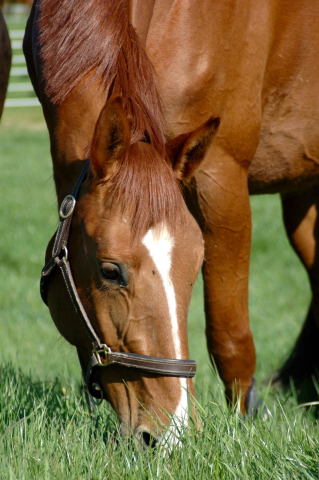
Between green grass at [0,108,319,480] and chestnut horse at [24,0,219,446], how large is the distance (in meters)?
0.14

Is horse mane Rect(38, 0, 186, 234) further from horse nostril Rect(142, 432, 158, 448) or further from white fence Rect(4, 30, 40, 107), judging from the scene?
white fence Rect(4, 30, 40, 107)

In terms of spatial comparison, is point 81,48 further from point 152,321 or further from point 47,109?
point 152,321

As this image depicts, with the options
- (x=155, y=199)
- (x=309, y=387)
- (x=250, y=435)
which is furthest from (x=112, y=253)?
(x=309, y=387)

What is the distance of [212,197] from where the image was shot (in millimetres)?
2768

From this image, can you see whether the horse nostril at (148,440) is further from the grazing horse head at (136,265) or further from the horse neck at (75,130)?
the horse neck at (75,130)

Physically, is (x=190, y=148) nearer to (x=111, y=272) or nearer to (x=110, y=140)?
(x=110, y=140)

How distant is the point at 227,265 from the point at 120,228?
3.19 feet

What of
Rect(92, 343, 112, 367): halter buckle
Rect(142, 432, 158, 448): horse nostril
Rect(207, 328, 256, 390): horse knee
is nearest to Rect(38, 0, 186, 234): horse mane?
Rect(92, 343, 112, 367): halter buckle

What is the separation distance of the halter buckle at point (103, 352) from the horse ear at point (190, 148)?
26.7 inches

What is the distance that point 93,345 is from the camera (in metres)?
2.19

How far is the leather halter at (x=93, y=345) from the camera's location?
2039mm

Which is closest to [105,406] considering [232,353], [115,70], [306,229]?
[232,353]

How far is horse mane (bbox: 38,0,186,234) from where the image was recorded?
2.10m

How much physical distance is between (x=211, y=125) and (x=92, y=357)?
92cm
